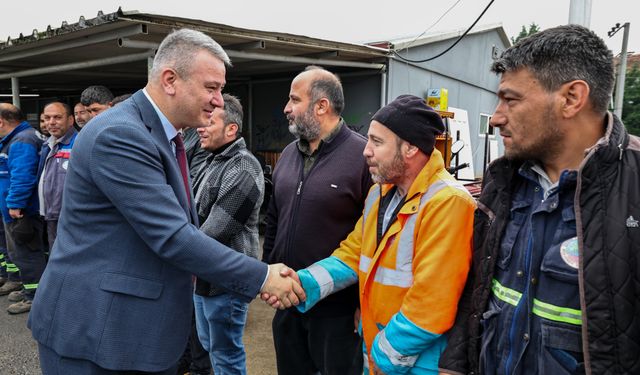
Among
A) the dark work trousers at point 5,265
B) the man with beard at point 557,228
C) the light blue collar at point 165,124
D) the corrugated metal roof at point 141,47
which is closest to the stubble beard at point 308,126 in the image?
the light blue collar at point 165,124

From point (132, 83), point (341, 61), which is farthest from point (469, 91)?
point (132, 83)

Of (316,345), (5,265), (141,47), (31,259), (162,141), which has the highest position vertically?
(141,47)

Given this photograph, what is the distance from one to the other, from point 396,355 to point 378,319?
24cm

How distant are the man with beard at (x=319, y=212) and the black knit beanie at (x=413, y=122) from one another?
2.02ft

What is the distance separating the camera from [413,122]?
196cm

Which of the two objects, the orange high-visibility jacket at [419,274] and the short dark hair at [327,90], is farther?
the short dark hair at [327,90]

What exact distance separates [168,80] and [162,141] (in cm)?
29

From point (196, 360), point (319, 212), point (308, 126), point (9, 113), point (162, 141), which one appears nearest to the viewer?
point (162, 141)

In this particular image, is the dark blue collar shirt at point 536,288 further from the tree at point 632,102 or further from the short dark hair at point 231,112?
the tree at point 632,102

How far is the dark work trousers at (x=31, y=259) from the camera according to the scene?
510 cm

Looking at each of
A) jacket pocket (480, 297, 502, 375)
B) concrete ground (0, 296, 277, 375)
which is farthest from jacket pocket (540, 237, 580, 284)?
concrete ground (0, 296, 277, 375)

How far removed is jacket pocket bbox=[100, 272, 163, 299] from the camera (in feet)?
5.71

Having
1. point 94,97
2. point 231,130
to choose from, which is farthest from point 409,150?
point 94,97

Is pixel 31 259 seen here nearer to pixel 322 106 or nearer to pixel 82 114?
pixel 82 114
